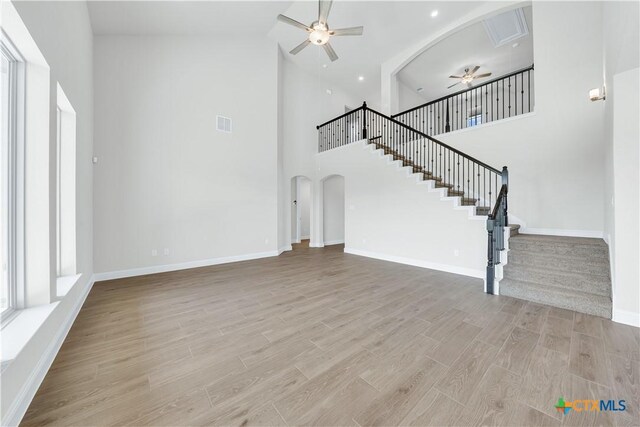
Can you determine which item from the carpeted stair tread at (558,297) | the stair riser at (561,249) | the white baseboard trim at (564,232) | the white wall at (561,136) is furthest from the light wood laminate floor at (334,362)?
the white wall at (561,136)

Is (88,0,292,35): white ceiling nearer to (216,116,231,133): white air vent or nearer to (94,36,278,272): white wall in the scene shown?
(94,36,278,272): white wall

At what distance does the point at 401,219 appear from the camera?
5.51m

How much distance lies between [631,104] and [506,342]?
270 cm

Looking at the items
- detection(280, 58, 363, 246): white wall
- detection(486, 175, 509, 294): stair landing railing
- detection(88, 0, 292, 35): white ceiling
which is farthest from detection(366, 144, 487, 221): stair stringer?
detection(88, 0, 292, 35): white ceiling

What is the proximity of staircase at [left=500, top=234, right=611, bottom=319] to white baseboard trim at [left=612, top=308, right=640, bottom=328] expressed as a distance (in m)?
0.07

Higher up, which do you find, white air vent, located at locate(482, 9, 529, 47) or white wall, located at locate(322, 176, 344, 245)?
white air vent, located at locate(482, 9, 529, 47)

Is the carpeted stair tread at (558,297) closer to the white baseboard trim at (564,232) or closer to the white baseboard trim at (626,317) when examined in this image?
the white baseboard trim at (626,317)

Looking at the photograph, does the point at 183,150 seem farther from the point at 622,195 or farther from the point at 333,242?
the point at 622,195

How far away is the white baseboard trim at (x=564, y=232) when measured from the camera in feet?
13.7

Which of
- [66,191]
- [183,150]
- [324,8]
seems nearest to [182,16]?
[183,150]

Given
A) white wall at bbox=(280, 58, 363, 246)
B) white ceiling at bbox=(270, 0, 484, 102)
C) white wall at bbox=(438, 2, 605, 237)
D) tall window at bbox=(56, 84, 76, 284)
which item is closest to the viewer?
tall window at bbox=(56, 84, 76, 284)

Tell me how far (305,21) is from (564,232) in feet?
23.4

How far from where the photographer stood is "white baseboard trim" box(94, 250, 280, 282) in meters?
4.34

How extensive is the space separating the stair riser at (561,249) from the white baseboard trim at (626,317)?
2.67ft
